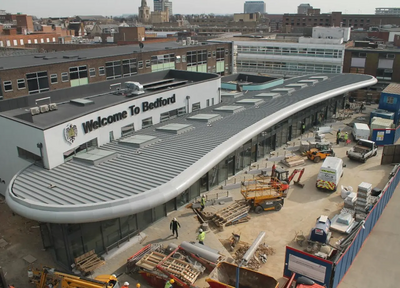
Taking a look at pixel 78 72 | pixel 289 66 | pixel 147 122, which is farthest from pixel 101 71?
pixel 289 66

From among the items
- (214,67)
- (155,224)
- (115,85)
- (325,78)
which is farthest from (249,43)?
(155,224)

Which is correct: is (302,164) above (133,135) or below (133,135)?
below

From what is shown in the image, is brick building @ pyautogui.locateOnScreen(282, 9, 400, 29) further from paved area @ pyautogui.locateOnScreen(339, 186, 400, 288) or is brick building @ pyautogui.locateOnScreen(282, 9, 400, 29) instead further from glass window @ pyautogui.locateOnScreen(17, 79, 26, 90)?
paved area @ pyautogui.locateOnScreen(339, 186, 400, 288)

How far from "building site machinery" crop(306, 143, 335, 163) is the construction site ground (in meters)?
4.18

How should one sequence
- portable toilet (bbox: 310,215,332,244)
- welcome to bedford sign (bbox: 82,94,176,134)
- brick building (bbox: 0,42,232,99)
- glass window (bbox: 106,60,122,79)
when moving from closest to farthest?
portable toilet (bbox: 310,215,332,244)
welcome to bedford sign (bbox: 82,94,176,134)
brick building (bbox: 0,42,232,99)
glass window (bbox: 106,60,122,79)

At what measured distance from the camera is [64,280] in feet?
49.3

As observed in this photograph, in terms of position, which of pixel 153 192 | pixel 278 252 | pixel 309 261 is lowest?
pixel 278 252

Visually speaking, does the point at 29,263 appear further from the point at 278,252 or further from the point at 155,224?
the point at 278,252

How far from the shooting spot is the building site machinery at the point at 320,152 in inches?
1254

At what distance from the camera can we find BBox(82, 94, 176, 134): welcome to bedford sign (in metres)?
22.8

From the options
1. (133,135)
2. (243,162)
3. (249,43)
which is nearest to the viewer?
(133,135)

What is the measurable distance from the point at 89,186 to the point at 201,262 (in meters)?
6.95

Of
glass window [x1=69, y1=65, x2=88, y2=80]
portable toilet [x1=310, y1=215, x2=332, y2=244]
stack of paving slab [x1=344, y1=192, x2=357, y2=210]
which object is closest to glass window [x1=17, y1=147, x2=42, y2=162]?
Answer: glass window [x1=69, y1=65, x2=88, y2=80]

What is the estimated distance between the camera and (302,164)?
31.5 m
